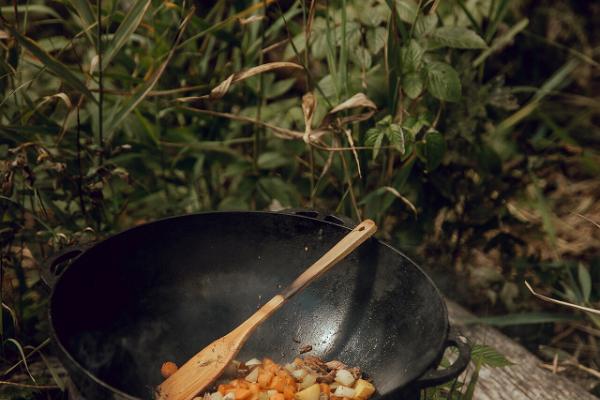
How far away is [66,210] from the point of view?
6.06 ft

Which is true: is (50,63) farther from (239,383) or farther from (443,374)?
(443,374)

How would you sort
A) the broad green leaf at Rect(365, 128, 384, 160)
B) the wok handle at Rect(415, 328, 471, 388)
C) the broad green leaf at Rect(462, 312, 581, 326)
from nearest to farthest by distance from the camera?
the wok handle at Rect(415, 328, 471, 388)
the broad green leaf at Rect(365, 128, 384, 160)
the broad green leaf at Rect(462, 312, 581, 326)

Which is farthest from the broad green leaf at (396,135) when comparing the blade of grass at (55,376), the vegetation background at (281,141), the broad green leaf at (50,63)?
the blade of grass at (55,376)

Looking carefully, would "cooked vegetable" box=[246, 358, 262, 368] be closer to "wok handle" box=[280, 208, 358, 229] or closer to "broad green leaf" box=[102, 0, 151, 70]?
"wok handle" box=[280, 208, 358, 229]

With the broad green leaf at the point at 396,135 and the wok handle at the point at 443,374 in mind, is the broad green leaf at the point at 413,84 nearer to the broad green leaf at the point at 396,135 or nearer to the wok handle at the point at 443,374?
the broad green leaf at the point at 396,135

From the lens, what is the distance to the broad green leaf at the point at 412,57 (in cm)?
170

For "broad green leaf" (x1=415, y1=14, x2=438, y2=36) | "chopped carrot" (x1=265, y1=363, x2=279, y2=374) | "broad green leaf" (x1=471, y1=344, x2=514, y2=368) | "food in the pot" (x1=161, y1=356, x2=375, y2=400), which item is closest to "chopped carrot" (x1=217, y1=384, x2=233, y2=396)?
"food in the pot" (x1=161, y1=356, x2=375, y2=400)

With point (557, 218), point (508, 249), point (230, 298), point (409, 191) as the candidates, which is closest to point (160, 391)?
point (230, 298)

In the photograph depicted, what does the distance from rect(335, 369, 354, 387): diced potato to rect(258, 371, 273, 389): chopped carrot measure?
0.49 feet

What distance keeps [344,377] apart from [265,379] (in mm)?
176

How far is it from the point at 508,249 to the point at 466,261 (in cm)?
27

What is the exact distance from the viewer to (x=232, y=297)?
1.65m

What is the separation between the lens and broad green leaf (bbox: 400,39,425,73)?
170 centimetres

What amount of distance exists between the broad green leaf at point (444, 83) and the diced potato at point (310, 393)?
2.55ft
